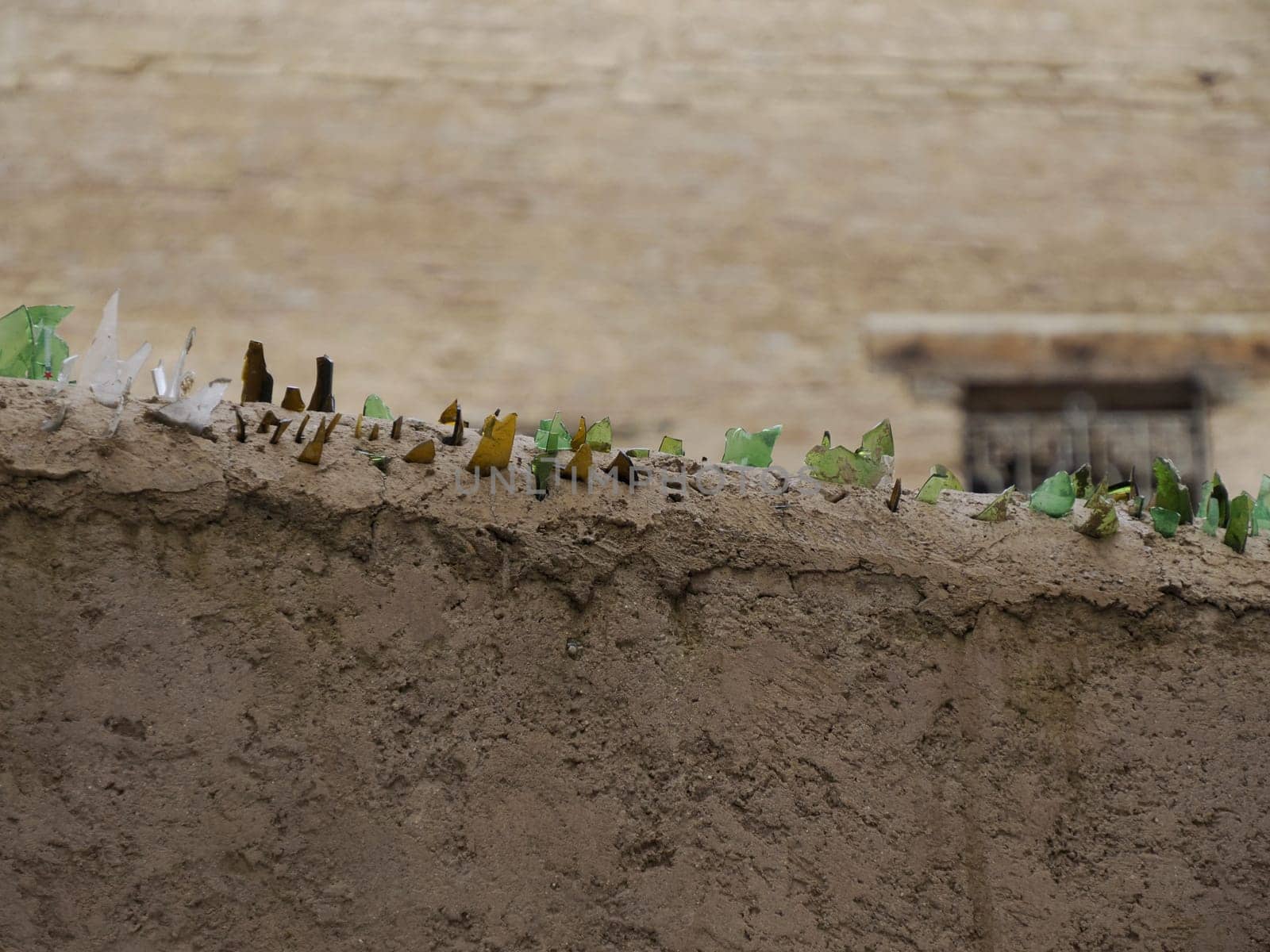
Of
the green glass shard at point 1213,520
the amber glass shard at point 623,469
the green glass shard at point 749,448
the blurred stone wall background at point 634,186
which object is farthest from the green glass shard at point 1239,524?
the blurred stone wall background at point 634,186

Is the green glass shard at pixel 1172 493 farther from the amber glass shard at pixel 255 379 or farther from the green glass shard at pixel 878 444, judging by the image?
the amber glass shard at pixel 255 379

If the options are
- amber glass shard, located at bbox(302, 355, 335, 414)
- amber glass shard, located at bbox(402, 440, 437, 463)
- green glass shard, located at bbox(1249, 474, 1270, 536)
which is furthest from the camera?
green glass shard, located at bbox(1249, 474, 1270, 536)

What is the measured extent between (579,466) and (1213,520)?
29.2 inches

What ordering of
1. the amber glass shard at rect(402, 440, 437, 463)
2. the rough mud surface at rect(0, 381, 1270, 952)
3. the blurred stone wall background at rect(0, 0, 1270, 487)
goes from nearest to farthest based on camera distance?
1. the rough mud surface at rect(0, 381, 1270, 952)
2. the amber glass shard at rect(402, 440, 437, 463)
3. the blurred stone wall background at rect(0, 0, 1270, 487)

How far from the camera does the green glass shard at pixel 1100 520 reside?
1.37m

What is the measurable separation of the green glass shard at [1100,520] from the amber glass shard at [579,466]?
560 mm

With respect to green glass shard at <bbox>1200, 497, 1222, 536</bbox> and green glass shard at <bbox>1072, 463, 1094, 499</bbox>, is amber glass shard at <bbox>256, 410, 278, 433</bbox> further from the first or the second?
green glass shard at <bbox>1200, 497, 1222, 536</bbox>

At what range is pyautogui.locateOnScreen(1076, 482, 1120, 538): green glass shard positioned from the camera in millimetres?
1365

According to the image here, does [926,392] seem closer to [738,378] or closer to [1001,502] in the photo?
[738,378]

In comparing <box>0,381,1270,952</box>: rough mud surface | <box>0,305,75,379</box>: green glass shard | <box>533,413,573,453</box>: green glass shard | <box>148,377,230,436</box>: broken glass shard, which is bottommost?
<box>0,381,1270,952</box>: rough mud surface

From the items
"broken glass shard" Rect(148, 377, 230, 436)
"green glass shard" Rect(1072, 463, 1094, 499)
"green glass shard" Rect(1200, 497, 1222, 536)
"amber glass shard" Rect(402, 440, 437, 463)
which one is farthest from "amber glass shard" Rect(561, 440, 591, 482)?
"green glass shard" Rect(1200, 497, 1222, 536)

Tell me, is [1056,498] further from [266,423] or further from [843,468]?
[266,423]

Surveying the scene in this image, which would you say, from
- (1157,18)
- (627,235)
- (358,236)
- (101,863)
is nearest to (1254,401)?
(1157,18)

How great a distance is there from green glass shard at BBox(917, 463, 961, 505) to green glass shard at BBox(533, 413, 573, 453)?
40 cm
